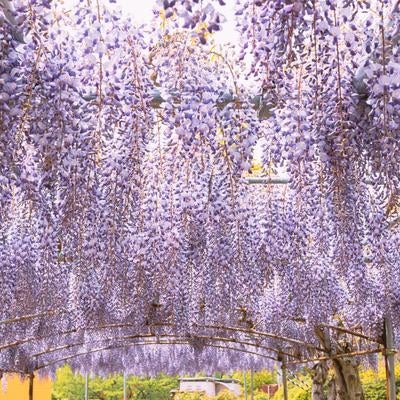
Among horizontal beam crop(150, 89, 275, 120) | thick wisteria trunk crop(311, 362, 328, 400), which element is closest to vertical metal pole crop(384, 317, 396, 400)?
thick wisteria trunk crop(311, 362, 328, 400)

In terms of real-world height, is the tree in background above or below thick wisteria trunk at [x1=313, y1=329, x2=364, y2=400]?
above

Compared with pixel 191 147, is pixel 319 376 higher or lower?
lower

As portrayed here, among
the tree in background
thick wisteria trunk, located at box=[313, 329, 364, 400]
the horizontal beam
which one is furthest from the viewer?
the tree in background

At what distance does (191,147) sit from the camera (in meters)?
4.05

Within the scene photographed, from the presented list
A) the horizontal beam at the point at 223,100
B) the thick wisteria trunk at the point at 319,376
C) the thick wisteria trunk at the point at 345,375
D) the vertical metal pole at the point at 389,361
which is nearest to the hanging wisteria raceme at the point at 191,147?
the horizontal beam at the point at 223,100

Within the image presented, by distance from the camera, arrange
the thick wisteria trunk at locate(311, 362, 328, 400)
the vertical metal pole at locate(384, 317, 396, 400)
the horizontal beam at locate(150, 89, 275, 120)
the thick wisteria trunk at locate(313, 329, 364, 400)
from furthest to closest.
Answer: the thick wisteria trunk at locate(311, 362, 328, 400) → the thick wisteria trunk at locate(313, 329, 364, 400) → the vertical metal pole at locate(384, 317, 396, 400) → the horizontal beam at locate(150, 89, 275, 120)

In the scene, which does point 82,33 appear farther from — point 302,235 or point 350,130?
point 302,235

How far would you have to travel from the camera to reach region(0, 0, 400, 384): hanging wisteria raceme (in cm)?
297

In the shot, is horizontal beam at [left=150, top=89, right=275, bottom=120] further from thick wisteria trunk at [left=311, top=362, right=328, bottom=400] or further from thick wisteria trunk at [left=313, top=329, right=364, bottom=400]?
thick wisteria trunk at [left=311, top=362, right=328, bottom=400]

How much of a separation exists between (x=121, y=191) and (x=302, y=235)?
69.7 inches

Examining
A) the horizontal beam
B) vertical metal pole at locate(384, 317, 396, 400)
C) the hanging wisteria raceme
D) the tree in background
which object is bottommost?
vertical metal pole at locate(384, 317, 396, 400)

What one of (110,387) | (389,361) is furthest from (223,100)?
(110,387)

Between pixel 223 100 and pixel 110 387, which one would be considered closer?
pixel 223 100

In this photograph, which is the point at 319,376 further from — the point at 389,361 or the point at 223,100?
the point at 223,100
